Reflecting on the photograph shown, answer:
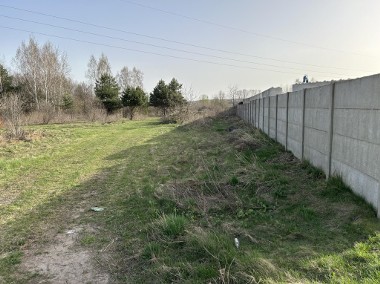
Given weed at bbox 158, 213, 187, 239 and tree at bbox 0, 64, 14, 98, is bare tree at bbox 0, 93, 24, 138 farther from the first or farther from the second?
tree at bbox 0, 64, 14, 98

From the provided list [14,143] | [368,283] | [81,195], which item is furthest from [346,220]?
[14,143]

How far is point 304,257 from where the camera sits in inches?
125

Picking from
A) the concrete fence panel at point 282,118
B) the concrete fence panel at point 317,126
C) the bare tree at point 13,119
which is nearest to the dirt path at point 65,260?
the concrete fence panel at point 317,126

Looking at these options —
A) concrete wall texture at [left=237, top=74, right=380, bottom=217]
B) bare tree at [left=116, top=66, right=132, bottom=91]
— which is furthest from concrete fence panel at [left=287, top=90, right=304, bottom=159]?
bare tree at [left=116, top=66, right=132, bottom=91]

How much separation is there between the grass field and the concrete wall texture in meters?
0.31

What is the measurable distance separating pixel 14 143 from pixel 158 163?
7.59 m

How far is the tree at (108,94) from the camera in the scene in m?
37.2

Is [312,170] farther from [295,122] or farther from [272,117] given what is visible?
[272,117]

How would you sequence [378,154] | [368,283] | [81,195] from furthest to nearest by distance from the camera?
[81,195], [378,154], [368,283]

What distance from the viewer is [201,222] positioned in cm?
446

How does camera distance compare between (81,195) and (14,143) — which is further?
(14,143)

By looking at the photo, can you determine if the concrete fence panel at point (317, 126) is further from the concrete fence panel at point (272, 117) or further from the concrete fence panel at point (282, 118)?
the concrete fence panel at point (272, 117)

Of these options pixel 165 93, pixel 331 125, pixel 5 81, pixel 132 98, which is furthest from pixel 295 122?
pixel 5 81

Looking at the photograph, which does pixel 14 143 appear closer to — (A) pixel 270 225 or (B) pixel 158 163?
(B) pixel 158 163
